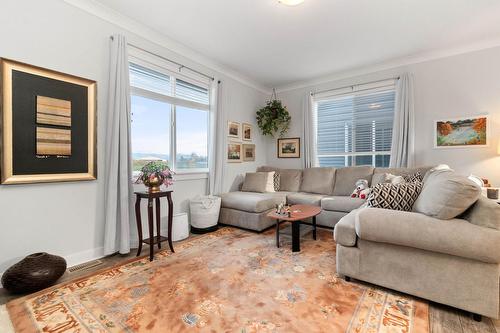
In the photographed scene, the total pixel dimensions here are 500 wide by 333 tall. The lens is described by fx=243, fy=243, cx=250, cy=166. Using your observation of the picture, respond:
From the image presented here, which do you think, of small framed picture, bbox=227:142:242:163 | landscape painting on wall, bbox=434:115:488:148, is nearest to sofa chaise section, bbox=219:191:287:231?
small framed picture, bbox=227:142:242:163

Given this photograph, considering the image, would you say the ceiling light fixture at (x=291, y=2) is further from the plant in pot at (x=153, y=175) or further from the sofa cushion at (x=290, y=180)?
the sofa cushion at (x=290, y=180)

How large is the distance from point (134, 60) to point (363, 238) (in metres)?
3.27

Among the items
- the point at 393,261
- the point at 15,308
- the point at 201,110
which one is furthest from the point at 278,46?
the point at 15,308

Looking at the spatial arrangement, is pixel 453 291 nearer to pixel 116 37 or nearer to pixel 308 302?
pixel 308 302

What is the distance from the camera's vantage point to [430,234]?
1726 mm

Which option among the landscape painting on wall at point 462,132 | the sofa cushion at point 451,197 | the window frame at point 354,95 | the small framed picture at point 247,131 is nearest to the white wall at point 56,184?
the small framed picture at point 247,131

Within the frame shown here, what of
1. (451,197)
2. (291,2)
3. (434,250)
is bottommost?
(434,250)

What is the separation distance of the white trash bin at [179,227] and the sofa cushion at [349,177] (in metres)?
2.57

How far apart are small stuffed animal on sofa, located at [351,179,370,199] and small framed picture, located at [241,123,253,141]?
228 centimetres

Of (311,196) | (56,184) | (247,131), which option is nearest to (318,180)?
(311,196)

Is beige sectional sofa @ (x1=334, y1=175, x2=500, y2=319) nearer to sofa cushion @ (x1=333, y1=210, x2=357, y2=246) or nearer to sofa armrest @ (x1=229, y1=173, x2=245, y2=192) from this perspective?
sofa cushion @ (x1=333, y1=210, x2=357, y2=246)

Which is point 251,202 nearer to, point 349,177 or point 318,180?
point 318,180

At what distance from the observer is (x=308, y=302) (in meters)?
1.84

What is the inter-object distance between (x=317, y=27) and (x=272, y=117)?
7.37 ft
